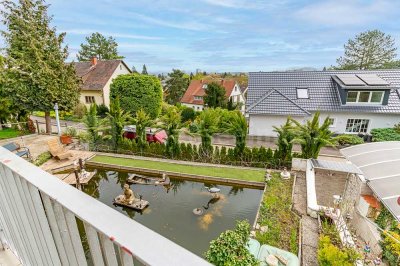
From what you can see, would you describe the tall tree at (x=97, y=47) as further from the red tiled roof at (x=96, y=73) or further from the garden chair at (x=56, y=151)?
the garden chair at (x=56, y=151)

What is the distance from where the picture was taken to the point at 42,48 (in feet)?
55.1

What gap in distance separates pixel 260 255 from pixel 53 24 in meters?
20.2

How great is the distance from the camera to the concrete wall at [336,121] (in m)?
18.8

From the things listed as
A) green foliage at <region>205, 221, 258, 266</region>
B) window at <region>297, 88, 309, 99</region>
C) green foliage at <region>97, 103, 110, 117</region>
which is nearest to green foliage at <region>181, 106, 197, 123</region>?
green foliage at <region>97, 103, 110, 117</region>

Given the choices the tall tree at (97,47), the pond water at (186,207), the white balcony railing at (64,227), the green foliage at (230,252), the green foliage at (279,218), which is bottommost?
the pond water at (186,207)

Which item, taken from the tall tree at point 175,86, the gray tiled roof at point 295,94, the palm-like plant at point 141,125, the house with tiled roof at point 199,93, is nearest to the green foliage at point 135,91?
the palm-like plant at point 141,125

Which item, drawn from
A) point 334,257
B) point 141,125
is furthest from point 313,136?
point 141,125

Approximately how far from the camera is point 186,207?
10.6 m

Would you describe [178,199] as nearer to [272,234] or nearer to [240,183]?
[240,183]

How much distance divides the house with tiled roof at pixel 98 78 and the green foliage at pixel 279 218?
23812 millimetres

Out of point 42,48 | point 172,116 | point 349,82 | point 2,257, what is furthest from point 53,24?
point 349,82

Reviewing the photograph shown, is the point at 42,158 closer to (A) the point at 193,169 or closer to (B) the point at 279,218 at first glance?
(A) the point at 193,169

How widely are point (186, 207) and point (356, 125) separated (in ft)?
56.0

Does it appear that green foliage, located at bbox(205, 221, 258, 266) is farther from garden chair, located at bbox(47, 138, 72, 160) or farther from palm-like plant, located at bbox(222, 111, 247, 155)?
garden chair, located at bbox(47, 138, 72, 160)
